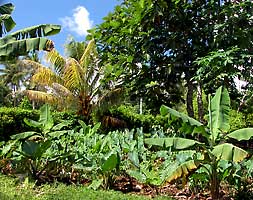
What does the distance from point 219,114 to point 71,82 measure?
1105cm

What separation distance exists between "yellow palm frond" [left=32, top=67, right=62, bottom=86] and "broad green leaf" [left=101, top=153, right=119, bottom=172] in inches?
425

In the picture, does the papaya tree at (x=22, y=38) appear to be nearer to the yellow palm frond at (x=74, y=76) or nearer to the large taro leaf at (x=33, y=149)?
the large taro leaf at (x=33, y=149)

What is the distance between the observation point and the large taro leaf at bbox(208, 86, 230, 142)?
718cm

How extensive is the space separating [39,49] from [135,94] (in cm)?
494

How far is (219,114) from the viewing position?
7.27 m

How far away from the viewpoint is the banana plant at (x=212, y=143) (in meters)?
6.50

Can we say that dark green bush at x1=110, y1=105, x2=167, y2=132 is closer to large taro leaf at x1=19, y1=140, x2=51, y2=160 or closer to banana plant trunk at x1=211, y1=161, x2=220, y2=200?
large taro leaf at x1=19, y1=140, x2=51, y2=160

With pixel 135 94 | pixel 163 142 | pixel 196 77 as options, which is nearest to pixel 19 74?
pixel 135 94

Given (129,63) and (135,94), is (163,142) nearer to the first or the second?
(129,63)

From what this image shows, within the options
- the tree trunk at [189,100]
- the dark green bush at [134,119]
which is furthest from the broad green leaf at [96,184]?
the dark green bush at [134,119]

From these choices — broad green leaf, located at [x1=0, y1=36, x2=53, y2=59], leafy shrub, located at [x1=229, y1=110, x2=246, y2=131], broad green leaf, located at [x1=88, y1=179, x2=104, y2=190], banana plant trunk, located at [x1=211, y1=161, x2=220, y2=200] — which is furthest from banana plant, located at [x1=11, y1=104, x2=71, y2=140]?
leafy shrub, located at [x1=229, y1=110, x2=246, y2=131]

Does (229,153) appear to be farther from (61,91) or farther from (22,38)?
(61,91)

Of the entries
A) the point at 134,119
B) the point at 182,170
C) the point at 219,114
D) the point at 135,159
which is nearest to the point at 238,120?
the point at 134,119

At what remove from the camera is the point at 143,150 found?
8367mm
